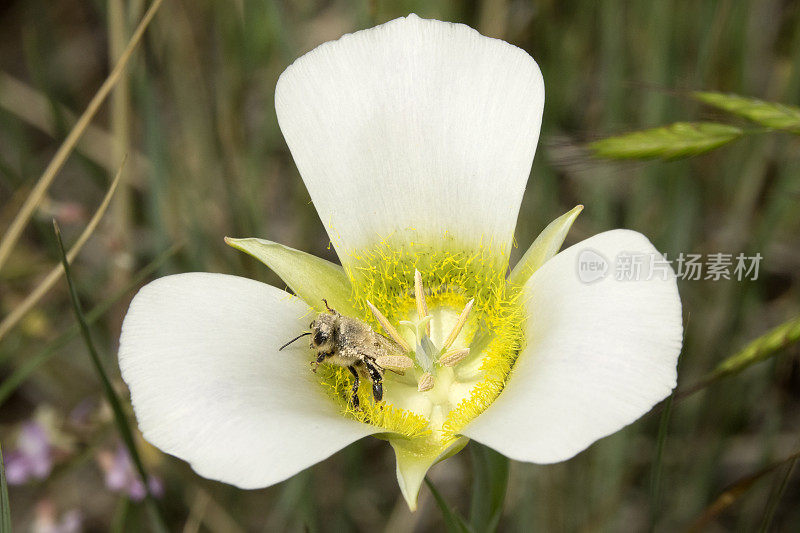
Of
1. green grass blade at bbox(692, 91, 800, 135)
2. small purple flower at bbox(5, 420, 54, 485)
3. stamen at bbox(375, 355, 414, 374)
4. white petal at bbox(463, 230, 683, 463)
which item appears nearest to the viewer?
white petal at bbox(463, 230, 683, 463)

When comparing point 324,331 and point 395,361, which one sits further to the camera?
point 395,361

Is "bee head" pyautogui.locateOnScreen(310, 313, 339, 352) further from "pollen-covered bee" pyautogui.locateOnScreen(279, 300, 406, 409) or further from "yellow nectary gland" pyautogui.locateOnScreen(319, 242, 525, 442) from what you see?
"yellow nectary gland" pyautogui.locateOnScreen(319, 242, 525, 442)

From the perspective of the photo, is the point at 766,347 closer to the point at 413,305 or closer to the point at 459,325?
the point at 459,325

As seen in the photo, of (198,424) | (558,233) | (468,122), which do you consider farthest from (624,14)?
(198,424)

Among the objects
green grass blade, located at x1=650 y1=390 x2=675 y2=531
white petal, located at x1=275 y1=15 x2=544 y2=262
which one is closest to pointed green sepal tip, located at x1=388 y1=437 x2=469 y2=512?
green grass blade, located at x1=650 y1=390 x2=675 y2=531

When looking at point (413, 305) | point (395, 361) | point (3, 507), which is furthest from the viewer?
point (413, 305)

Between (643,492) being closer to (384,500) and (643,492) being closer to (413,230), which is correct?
(384,500)

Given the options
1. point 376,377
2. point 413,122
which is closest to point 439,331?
point 376,377
